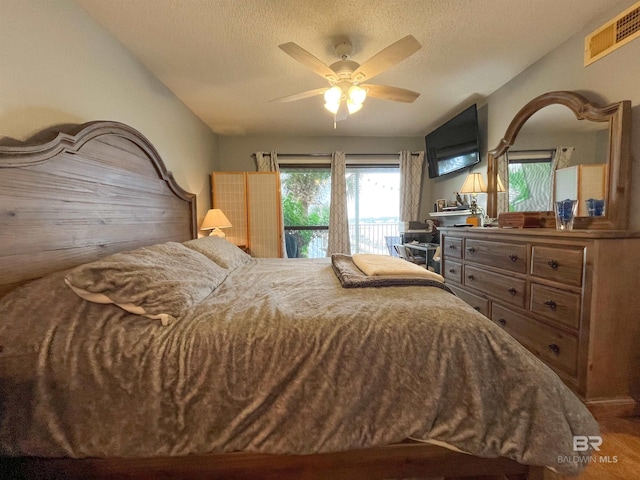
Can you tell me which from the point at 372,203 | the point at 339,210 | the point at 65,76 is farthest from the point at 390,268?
the point at 372,203

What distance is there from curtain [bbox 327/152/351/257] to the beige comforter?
10.5 feet

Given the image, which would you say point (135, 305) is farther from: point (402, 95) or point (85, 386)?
point (402, 95)

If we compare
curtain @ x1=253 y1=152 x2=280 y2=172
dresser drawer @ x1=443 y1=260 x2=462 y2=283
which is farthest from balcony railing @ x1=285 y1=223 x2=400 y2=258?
dresser drawer @ x1=443 y1=260 x2=462 y2=283

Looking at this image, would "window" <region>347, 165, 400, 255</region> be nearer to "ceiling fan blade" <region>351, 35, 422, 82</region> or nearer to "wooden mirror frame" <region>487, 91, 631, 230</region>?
"ceiling fan blade" <region>351, 35, 422, 82</region>

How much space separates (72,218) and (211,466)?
1324mm

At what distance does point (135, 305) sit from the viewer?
988mm

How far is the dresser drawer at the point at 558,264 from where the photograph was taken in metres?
1.42

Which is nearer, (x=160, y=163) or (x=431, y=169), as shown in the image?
(x=160, y=163)

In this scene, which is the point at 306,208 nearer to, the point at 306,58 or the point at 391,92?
the point at 391,92

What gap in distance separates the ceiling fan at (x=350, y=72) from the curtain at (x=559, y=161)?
3.79ft

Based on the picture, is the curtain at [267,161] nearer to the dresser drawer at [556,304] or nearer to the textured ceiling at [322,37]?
the textured ceiling at [322,37]

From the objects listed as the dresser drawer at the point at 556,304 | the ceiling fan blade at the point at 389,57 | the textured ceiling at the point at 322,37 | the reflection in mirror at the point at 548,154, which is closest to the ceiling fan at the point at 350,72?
the ceiling fan blade at the point at 389,57

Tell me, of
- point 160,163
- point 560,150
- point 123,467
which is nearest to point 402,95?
point 560,150

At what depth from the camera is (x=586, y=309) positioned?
138 cm
